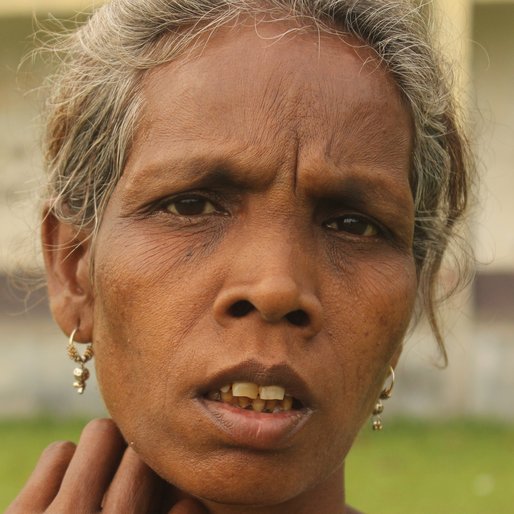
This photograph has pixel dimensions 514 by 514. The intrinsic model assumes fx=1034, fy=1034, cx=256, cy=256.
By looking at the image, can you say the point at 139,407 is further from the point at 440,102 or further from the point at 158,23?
the point at 440,102

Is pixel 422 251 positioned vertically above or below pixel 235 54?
below

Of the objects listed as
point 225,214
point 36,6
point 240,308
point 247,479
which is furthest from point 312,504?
point 36,6

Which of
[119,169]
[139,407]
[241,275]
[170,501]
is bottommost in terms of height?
[170,501]

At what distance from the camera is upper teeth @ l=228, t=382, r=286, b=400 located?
7.93ft

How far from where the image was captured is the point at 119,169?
2803 millimetres

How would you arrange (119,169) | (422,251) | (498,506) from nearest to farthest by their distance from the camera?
(119,169) → (422,251) → (498,506)

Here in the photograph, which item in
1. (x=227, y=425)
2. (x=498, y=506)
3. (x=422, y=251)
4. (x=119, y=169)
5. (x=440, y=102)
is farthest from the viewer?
(x=498, y=506)

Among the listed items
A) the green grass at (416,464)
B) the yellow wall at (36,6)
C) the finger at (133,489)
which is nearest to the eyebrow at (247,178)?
the finger at (133,489)

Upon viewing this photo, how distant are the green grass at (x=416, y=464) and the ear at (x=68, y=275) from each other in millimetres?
5198

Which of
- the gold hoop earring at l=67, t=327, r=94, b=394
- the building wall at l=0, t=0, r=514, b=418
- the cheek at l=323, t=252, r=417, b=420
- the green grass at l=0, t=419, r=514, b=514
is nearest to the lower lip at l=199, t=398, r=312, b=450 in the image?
the cheek at l=323, t=252, r=417, b=420

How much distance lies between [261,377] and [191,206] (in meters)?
0.53

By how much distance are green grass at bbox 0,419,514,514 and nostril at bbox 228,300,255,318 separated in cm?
561

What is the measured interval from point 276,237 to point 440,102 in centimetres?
84

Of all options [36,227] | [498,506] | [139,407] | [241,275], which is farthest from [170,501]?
[498,506]
